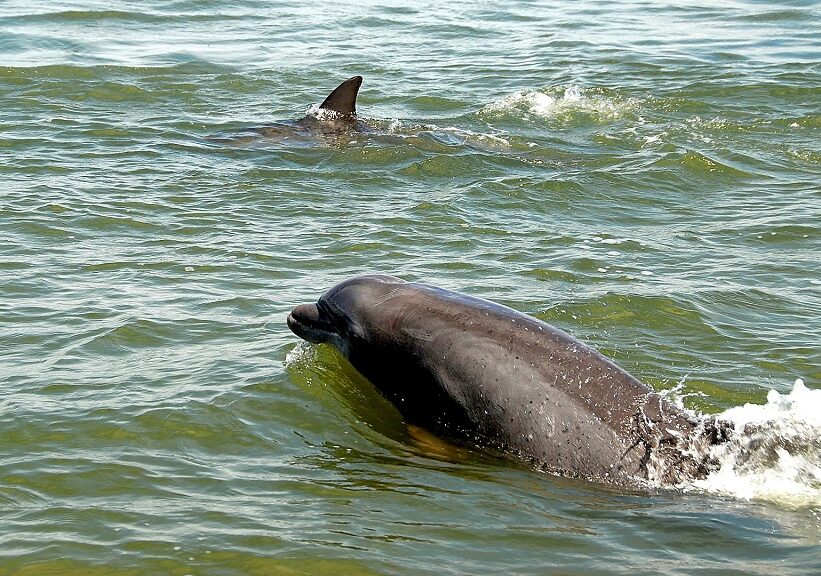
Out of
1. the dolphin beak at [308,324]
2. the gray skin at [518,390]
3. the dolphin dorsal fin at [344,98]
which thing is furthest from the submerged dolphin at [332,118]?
the gray skin at [518,390]

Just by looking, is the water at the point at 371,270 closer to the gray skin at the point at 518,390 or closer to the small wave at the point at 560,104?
the small wave at the point at 560,104

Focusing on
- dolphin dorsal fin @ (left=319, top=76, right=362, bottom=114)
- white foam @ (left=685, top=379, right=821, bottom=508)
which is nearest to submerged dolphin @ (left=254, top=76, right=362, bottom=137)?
dolphin dorsal fin @ (left=319, top=76, right=362, bottom=114)

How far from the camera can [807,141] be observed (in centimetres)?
1827

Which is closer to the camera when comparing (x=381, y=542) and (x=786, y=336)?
(x=381, y=542)

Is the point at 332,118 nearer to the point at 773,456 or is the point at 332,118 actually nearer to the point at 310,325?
the point at 310,325

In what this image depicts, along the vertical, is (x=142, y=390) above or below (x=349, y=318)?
below

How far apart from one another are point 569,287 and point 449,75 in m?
12.0

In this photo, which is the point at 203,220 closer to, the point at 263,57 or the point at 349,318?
Result: the point at 349,318

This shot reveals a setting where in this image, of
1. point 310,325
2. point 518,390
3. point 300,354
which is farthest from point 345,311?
point 518,390

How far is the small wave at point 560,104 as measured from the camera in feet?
66.0

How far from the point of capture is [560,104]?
67.5 ft

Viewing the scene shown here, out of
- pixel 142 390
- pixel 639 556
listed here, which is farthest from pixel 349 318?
pixel 639 556

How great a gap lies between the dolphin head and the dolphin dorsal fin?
363 inches

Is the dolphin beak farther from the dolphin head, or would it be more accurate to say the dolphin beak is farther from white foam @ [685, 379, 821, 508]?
white foam @ [685, 379, 821, 508]
